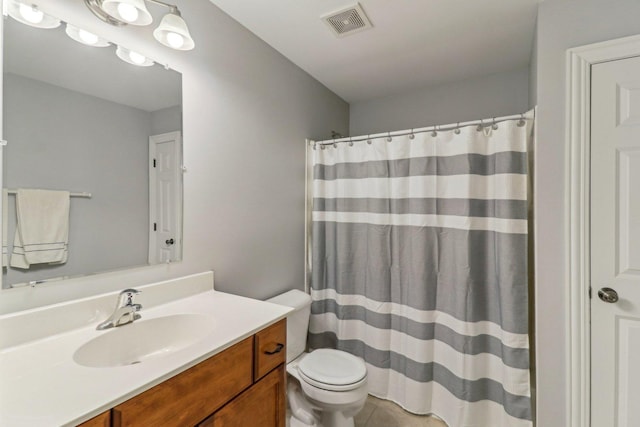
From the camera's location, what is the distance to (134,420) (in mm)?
689

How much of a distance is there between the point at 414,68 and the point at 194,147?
175 centimetres

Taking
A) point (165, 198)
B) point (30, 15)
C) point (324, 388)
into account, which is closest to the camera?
point (30, 15)

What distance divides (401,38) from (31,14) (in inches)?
69.5

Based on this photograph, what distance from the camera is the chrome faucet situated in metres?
1.02

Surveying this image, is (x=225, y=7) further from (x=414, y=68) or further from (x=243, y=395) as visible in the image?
(x=243, y=395)

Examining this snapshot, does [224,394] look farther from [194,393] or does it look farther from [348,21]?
[348,21]

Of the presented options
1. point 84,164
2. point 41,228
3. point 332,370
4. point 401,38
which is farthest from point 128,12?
point 332,370

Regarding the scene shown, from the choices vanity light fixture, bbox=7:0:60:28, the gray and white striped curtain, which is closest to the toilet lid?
the gray and white striped curtain

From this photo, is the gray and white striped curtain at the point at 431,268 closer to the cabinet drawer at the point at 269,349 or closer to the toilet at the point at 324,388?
the toilet at the point at 324,388

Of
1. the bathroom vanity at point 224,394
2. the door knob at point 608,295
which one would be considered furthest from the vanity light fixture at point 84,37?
the door knob at point 608,295

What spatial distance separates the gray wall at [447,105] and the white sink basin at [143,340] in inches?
92.5

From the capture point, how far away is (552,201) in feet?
4.77

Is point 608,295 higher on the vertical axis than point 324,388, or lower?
higher

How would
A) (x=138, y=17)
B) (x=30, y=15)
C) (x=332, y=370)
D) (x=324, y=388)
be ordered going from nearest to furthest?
(x=30, y=15), (x=138, y=17), (x=324, y=388), (x=332, y=370)
